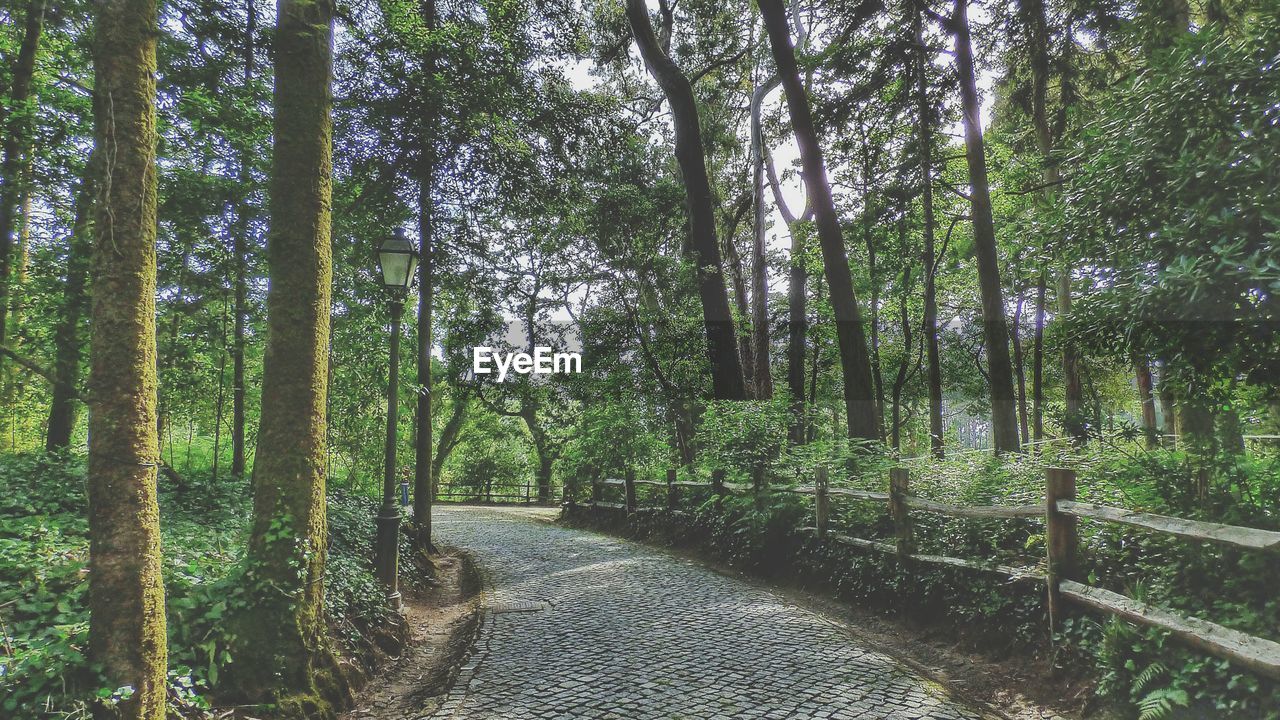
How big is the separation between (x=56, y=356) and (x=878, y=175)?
564 inches

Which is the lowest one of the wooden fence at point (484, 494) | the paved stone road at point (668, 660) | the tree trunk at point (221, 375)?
the wooden fence at point (484, 494)

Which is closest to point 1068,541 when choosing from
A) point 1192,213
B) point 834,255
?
point 1192,213

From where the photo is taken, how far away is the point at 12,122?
20.1 ft

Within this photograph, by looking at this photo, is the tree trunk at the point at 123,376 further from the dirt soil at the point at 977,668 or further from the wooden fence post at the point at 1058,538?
the wooden fence post at the point at 1058,538

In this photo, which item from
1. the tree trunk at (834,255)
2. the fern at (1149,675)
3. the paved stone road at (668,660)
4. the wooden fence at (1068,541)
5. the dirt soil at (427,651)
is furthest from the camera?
the tree trunk at (834,255)

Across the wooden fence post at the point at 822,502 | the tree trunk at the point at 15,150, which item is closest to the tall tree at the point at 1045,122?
the wooden fence post at the point at 822,502

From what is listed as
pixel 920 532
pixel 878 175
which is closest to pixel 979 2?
pixel 878 175

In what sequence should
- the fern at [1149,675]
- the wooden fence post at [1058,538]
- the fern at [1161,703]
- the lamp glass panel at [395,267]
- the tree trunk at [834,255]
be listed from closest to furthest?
the fern at [1161,703]
the fern at [1149,675]
the wooden fence post at [1058,538]
the lamp glass panel at [395,267]
the tree trunk at [834,255]

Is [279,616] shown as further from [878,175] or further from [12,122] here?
[878,175]

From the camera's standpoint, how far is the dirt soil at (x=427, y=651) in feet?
15.6

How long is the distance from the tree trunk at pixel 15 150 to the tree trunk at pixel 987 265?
42.2ft

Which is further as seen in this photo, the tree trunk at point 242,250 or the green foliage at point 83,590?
the tree trunk at point 242,250

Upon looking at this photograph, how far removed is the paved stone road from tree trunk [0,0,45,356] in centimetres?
593

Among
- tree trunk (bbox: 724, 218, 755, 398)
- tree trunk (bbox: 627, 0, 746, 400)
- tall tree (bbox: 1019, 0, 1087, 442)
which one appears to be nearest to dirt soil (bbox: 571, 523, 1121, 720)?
tall tree (bbox: 1019, 0, 1087, 442)
